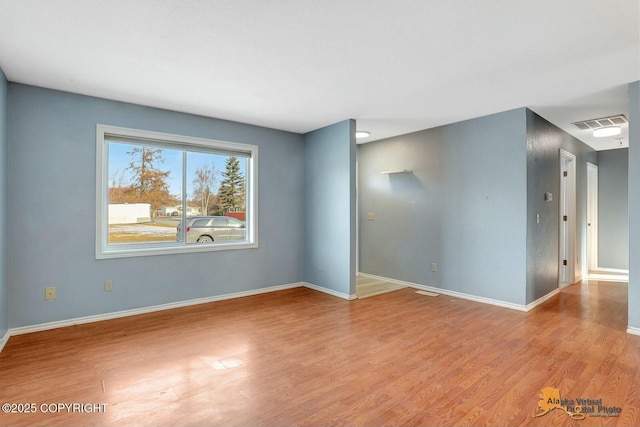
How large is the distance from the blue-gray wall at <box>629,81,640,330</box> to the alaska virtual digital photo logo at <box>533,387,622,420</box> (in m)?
1.69

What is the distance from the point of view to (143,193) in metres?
4.07

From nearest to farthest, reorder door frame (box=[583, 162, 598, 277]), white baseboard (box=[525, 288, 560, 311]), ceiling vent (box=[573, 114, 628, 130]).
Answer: white baseboard (box=[525, 288, 560, 311]) < ceiling vent (box=[573, 114, 628, 130]) < door frame (box=[583, 162, 598, 277])

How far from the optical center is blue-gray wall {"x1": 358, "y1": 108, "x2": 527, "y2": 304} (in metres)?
4.12

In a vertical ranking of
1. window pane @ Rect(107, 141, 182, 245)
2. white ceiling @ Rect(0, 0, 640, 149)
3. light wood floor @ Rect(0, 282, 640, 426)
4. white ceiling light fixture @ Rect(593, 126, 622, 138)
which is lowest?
light wood floor @ Rect(0, 282, 640, 426)

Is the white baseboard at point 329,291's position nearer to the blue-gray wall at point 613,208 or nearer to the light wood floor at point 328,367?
the light wood floor at point 328,367

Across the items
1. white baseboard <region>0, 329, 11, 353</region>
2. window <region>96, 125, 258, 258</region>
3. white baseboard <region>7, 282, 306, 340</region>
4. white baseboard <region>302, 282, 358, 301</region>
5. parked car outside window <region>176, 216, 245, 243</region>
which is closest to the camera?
white baseboard <region>0, 329, 11, 353</region>

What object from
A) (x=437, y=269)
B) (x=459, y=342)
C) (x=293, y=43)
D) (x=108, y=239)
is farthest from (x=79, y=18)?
(x=437, y=269)

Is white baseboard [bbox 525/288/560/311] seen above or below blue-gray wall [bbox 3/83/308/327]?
below

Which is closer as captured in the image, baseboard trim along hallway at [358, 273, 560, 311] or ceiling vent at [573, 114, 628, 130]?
baseboard trim along hallway at [358, 273, 560, 311]

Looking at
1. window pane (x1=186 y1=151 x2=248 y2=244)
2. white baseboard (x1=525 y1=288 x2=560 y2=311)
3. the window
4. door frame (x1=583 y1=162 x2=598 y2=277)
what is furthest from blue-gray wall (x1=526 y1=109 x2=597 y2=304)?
window pane (x1=186 y1=151 x2=248 y2=244)

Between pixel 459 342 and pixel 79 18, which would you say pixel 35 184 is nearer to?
pixel 79 18

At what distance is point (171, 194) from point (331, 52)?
277cm

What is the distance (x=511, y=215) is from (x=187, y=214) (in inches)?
162

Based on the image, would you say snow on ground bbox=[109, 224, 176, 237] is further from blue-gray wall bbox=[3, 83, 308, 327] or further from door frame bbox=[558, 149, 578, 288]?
door frame bbox=[558, 149, 578, 288]
